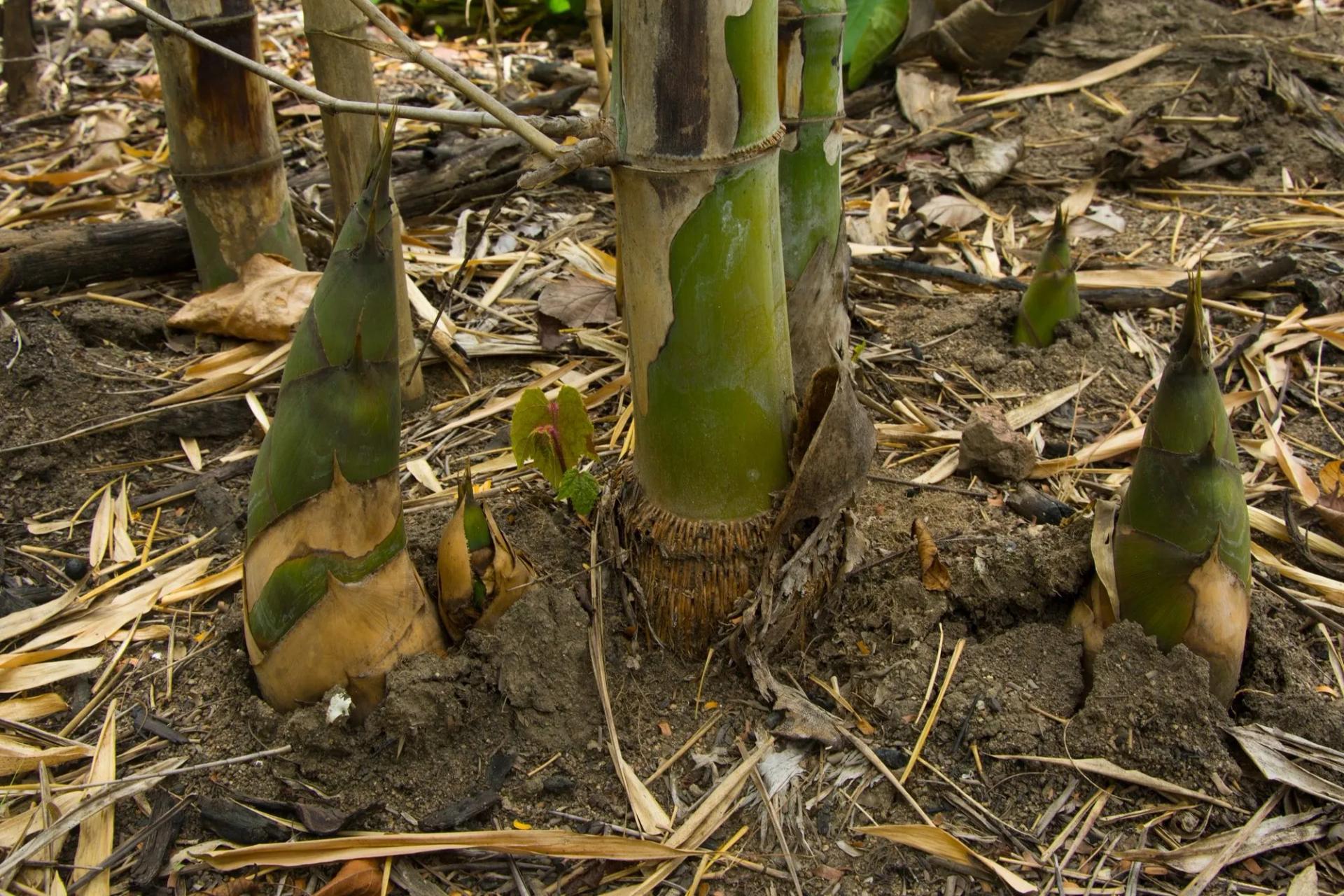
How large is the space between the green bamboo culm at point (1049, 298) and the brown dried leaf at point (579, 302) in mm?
1062

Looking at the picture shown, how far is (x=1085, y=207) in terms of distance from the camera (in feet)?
11.7

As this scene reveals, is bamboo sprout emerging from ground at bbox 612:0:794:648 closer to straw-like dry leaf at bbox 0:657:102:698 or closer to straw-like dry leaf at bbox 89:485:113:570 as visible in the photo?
straw-like dry leaf at bbox 0:657:102:698

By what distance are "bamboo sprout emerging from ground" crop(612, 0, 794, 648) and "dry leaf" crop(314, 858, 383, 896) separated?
0.57m

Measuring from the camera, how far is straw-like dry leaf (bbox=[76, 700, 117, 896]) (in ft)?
4.91

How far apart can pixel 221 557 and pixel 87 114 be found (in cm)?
323

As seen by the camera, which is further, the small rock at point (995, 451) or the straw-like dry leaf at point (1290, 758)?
the small rock at point (995, 451)

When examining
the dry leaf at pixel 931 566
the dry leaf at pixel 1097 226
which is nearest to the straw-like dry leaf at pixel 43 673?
the dry leaf at pixel 931 566

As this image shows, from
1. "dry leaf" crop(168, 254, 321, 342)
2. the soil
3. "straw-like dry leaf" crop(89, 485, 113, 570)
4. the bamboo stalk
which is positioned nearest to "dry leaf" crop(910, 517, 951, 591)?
the soil

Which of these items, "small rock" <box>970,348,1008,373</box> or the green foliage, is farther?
the green foliage

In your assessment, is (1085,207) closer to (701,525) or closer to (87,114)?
(701,525)

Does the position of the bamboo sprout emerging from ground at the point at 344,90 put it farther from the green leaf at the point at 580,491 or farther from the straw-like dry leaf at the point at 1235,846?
the straw-like dry leaf at the point at 1235,846

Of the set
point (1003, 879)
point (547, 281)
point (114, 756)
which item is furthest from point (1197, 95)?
point (114, 756)

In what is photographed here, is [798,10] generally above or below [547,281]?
above

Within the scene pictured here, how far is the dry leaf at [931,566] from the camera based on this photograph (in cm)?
186
